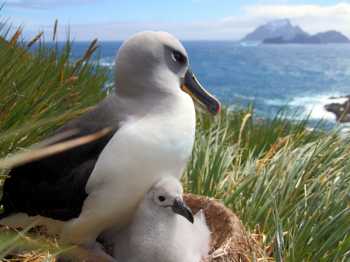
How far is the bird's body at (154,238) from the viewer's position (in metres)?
2.10

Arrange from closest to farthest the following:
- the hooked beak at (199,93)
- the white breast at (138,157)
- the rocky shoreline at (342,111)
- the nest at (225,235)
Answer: the white breast at (138,157)
the nest at (225,235)
the hooked beak at (199,93)
the rocky shoreline at (342,111)

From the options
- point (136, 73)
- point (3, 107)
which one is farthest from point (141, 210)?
point (3, 107)

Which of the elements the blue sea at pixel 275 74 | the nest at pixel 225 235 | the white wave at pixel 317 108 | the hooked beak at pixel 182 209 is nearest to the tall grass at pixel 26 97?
the hooked beak at pixel 182 209

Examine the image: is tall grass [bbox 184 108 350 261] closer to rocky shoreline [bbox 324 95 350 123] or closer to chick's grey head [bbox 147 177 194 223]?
chick's grey head [bbox 147 177 194 223]

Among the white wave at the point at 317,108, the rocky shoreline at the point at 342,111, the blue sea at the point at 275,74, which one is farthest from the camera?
the blue sea at the point at 275,74

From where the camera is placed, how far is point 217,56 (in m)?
143

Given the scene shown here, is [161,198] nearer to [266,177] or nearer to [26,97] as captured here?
[26,97]

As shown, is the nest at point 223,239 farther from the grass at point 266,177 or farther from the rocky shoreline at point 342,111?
the rocky shoreline at point 342,111

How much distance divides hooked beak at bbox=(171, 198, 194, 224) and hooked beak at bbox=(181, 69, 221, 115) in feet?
1.43

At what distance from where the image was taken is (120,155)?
74.3 inches

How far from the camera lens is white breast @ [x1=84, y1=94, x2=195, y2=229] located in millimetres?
1887

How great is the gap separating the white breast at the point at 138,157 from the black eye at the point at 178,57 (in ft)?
0.76

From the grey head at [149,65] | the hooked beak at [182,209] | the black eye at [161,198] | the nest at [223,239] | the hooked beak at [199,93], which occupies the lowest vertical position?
the nest at [223,239]

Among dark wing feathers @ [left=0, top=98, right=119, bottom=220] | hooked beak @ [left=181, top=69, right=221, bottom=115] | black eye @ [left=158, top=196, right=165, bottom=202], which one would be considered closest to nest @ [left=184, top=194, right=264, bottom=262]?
black eye @ [left=158, top=196, right=165, bottom=202]
